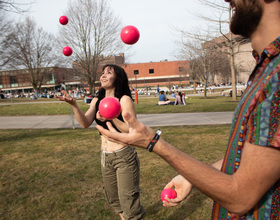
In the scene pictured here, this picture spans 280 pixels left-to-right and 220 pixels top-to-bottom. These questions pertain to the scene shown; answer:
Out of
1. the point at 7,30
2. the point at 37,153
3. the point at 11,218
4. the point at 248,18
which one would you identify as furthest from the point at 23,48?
the point at 248,18

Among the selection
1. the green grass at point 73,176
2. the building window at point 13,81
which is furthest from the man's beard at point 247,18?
the building window at point 13,81

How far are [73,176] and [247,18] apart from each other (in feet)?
14.9

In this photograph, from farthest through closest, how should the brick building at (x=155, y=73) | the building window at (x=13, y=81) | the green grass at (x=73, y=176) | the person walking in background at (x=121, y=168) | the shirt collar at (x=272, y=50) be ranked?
the building window at (x=13, y=81), the brick building at (x=155, y=73), the green grass at (x=73, y=176), the person walking in background at (x=121, y=168), the shirt collar at (x=272, y=50)

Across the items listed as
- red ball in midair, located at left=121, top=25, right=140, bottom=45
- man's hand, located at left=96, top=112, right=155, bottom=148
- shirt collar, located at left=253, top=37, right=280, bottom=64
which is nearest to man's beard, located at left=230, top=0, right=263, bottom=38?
shirt collar, located at left=253, top=37, right=280, bottom=64

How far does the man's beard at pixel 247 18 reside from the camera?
998 millimetres

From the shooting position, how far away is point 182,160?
0.99m

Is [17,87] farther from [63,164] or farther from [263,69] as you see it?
[263,69]

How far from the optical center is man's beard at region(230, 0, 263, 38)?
100cm

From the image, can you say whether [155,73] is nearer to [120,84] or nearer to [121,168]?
[120,84]

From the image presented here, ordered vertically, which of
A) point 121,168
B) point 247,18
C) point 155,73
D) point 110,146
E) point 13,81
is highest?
point 13,81

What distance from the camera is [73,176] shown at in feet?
15.3

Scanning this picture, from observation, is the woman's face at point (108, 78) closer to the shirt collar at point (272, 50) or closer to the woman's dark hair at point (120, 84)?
the woman's dark hair at point (120, 84)

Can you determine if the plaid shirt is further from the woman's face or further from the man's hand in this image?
the woman's face

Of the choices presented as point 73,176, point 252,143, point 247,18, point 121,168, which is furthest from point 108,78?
point 73,176
